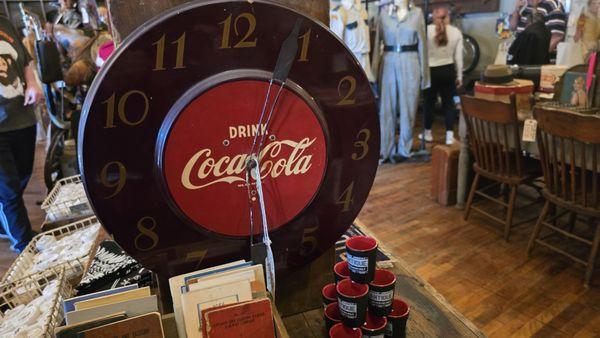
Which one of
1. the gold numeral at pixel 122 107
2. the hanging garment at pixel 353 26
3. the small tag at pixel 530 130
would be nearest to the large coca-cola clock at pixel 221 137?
the gold numeral at pixel 122 107

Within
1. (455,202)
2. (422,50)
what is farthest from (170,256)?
(422,50)

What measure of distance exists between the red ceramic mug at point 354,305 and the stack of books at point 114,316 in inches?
13.1

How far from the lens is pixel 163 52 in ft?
2.15

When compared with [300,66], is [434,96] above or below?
below

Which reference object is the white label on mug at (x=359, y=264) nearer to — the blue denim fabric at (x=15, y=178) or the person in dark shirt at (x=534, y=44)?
the blue denim fabric at (x=15, y=178)

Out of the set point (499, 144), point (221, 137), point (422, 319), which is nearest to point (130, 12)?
point (221, 137)

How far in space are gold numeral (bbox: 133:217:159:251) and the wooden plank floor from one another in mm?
1342

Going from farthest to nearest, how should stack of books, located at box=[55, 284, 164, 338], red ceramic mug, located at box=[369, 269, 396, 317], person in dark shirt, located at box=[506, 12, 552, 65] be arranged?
person in dark shirt, located at box=[506, 12, 552, 65] → red ceramic mug, located at box=[369, 269, 396, 317] → stack of books, located at box=[55, 284, 164, 338]

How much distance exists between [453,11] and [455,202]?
4127mm

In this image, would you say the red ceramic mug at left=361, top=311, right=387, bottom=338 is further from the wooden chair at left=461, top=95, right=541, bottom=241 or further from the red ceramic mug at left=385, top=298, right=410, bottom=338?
the wooden chair at left=461, top=95, right=541, bottom=241

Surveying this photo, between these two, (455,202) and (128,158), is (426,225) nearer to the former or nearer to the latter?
(455,202)

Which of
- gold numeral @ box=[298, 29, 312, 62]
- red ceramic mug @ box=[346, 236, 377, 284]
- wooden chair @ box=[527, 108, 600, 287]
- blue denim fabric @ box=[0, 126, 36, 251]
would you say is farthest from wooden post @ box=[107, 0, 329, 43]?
blue denim fabric @ box=[0, 126, 36, 251]

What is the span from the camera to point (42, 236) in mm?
1968

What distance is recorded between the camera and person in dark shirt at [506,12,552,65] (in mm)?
4242
